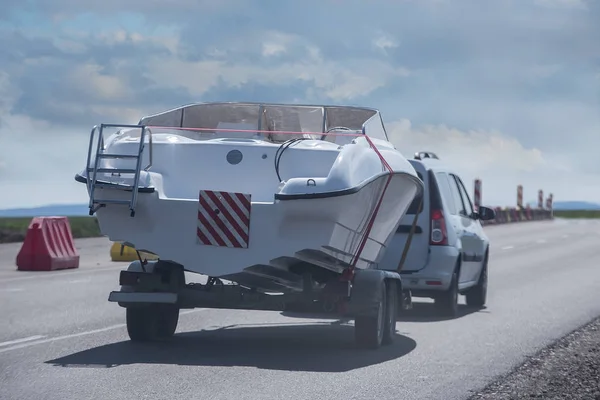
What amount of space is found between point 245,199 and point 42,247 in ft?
44.1

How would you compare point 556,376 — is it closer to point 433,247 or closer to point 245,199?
point 245,199

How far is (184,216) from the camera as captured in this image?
424 inches

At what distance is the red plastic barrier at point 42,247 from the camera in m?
23.1

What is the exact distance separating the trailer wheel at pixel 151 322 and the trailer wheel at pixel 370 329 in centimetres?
179

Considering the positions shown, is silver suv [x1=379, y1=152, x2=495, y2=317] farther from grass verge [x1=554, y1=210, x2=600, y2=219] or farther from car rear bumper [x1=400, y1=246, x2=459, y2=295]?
grass verge [x1=554, y1=210, x2=600, y2=219]

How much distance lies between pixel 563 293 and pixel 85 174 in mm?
10637

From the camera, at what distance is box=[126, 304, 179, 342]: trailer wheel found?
38.8ft

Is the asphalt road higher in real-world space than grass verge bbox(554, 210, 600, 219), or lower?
lower

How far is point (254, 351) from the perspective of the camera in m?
11.5

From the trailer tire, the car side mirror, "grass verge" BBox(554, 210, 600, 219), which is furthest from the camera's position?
"grass verge" BBox(554, 210, 600, 219)

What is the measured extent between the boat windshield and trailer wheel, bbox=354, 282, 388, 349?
74.1 inches

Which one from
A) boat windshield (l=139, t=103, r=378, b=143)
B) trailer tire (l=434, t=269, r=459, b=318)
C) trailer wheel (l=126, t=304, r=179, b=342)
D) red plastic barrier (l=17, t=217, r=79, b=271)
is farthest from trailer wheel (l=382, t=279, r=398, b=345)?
red plastic barrier (l=17, t=217, r=79, b=271)

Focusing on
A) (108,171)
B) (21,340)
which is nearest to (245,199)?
(108,171)

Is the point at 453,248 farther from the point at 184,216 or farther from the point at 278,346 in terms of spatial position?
the point at 184,216
